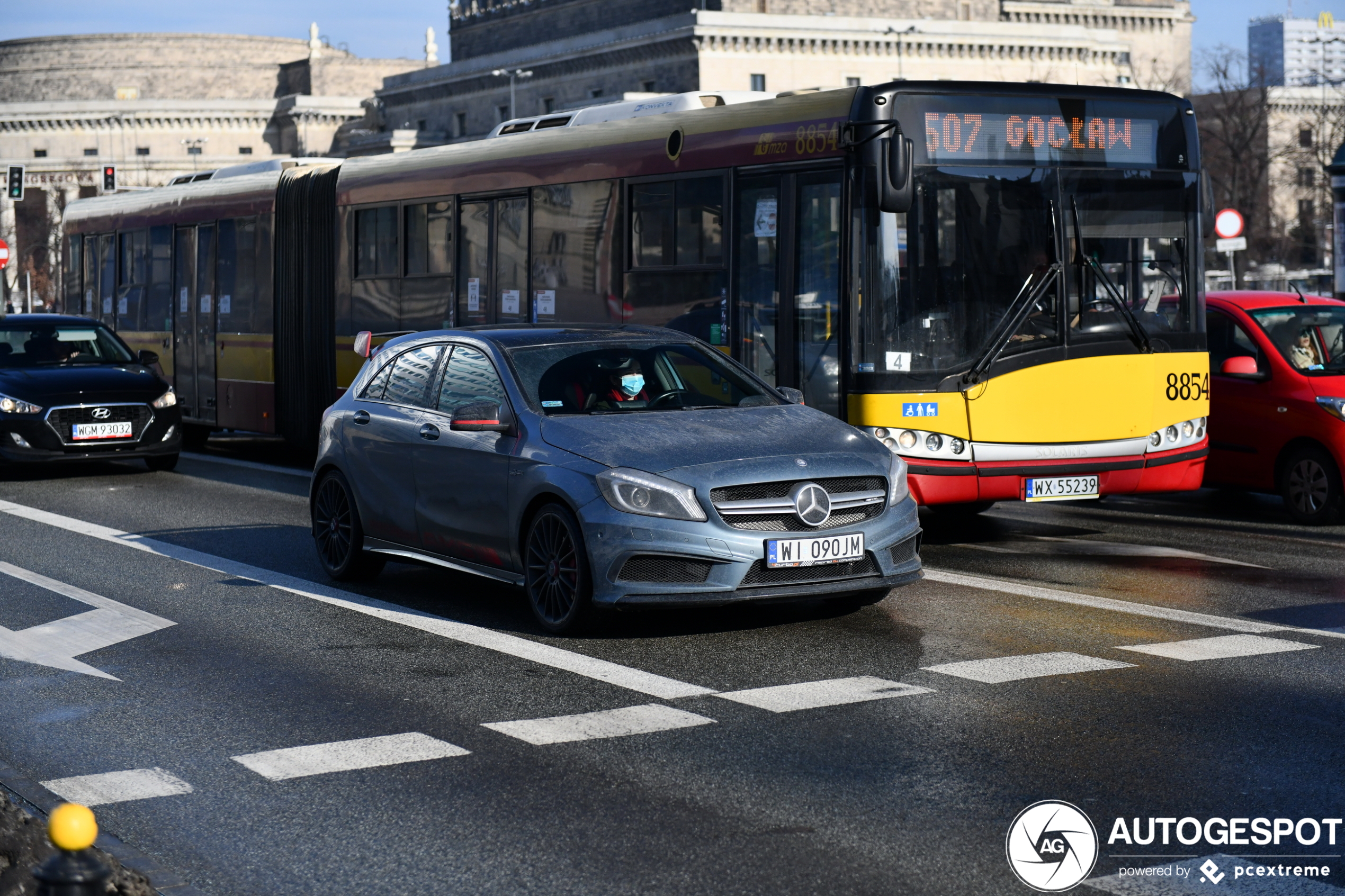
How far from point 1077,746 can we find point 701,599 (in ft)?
7.51

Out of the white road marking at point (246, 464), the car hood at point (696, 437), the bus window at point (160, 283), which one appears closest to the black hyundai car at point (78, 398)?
the white road marking at point (246, 464)

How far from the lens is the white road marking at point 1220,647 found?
808cm

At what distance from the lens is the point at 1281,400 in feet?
45.2

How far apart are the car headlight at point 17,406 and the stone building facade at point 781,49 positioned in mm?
80949

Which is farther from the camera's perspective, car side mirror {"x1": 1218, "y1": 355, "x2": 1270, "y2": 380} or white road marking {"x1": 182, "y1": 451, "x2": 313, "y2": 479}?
white road marking {"x1": 182, "y1": 451, "x2": 313, "y2": 479}

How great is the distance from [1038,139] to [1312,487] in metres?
3.50

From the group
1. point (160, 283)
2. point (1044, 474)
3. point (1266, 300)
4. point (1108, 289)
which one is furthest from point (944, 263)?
point (160, 283)

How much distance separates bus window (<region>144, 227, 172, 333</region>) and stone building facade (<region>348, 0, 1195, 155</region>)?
7537 centimetres

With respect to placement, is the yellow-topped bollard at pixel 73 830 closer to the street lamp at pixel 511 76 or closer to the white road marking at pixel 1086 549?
the white road marking at pixel 1086 549

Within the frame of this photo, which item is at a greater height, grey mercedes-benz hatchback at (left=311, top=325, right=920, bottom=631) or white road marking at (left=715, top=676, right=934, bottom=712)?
grey mercedes-benz hatchback at (left=311, top=325, right=920, bottom=631)

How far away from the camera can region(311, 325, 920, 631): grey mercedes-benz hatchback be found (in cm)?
834

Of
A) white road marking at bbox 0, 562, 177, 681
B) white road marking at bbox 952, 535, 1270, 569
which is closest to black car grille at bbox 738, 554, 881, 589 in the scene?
white road marking at bbox 0, 562, 177, 681

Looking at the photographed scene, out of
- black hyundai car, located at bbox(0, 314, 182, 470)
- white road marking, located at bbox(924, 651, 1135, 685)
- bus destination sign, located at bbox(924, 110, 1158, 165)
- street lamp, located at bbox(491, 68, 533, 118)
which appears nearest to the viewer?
white road marking, located at bbox(924, 651, 1135, 685)

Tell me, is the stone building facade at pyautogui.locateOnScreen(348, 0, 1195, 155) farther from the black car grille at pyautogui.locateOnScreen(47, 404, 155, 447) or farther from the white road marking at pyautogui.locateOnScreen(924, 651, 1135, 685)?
the white road marking at pyautogui.locateOnScreen(924, 651, 1135, 685)
